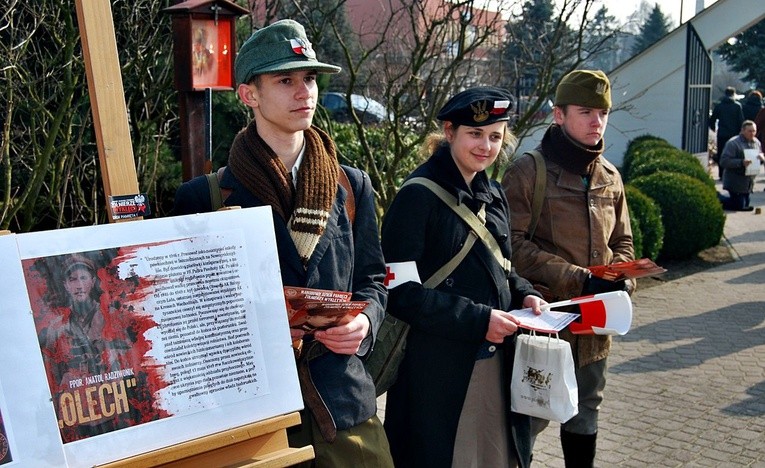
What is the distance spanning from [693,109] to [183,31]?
18.5 m

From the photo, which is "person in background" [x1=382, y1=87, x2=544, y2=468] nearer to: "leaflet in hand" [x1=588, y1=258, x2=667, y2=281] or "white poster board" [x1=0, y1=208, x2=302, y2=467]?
"leaflet in hand" [x1=588, y1=258, x2=667, y2=281]

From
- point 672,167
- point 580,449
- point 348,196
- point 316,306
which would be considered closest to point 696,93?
point 672,167

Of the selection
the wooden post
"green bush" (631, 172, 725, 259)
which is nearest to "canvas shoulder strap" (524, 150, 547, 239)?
the wooden post

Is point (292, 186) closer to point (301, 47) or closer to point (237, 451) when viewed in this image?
point (301, 47)

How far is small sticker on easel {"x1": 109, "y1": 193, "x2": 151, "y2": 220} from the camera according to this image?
8.05ft

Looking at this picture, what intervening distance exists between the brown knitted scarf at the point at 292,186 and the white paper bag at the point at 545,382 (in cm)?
127

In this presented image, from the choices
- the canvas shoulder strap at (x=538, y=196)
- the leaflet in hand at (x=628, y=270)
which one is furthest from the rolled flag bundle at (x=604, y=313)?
the canvas shoulder strap at (x=538, y=196)

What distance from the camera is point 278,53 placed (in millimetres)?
2826

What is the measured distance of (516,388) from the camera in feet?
11.9

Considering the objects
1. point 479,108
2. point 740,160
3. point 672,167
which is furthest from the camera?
point 740,160

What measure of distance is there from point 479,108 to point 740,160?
13606 mm

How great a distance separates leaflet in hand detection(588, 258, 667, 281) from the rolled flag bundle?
0.18 metres

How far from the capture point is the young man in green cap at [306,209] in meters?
Answer: 2.80

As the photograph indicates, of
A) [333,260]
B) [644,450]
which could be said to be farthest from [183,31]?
[644,450]
